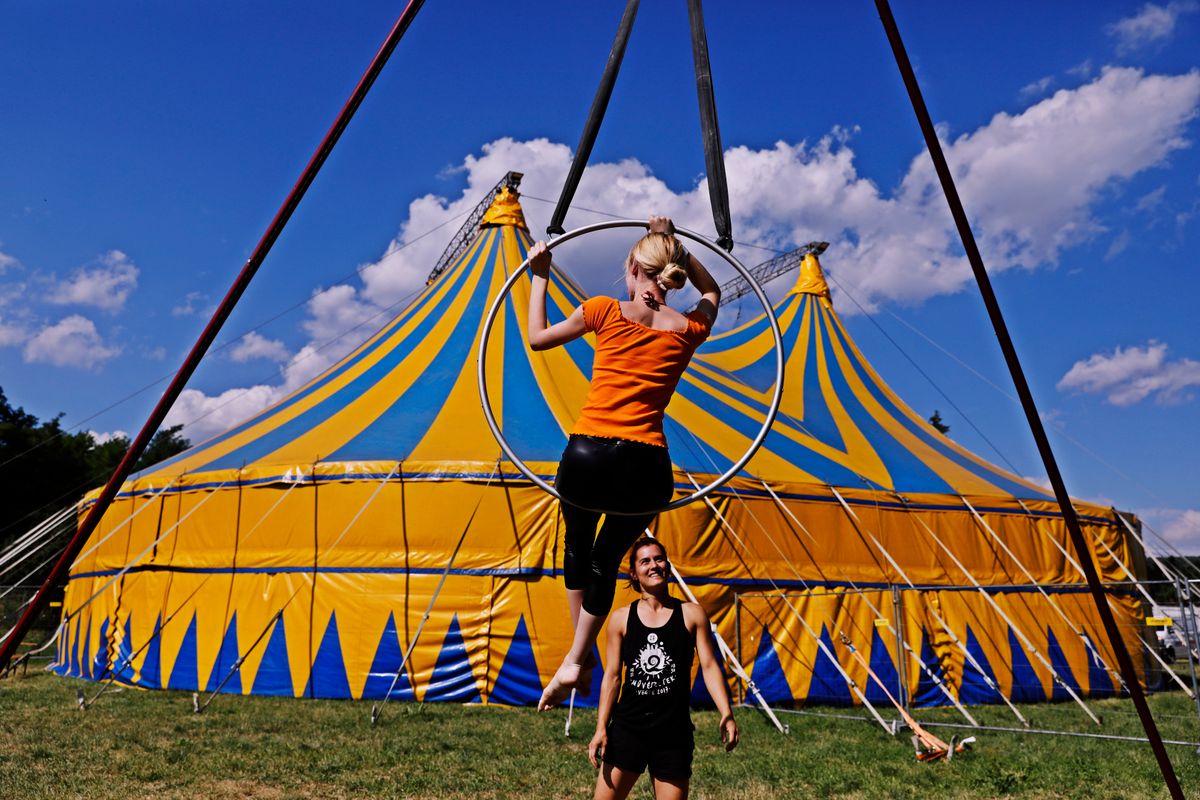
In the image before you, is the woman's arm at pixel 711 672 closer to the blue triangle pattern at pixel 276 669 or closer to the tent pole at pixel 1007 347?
the tent pole at pixel 1007 347

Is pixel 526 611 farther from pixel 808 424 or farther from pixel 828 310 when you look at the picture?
pixel 828 310

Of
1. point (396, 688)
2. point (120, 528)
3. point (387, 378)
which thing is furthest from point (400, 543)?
point (120, 528)

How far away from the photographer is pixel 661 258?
9.45 feet

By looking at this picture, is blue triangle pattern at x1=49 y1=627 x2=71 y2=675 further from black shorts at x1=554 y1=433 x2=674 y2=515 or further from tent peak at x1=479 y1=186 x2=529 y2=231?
black shorts at x1=554 y1=433 x2=674 y2=515

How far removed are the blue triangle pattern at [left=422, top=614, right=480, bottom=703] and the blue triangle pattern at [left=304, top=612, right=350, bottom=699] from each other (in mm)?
922

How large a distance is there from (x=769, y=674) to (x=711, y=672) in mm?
7551

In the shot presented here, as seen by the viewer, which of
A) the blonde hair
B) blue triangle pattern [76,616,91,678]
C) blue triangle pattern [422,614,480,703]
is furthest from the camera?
blue triangle pattern [76,616,91,678]

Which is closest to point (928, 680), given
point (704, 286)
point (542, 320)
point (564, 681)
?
point (564, 681)

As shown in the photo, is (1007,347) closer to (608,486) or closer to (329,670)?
(608,486)

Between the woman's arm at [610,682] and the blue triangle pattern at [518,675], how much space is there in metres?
6.44

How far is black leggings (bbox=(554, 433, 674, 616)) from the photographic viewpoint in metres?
2.74

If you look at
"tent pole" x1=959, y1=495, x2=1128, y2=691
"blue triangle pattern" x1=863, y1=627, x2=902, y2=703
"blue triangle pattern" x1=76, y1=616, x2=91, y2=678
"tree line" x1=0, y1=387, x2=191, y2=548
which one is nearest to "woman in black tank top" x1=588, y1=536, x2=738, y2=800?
"blue triangle pattern" x1=863, y1=627, x2=902, y2=703

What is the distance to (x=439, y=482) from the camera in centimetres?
1033

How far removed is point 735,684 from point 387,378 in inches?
225
